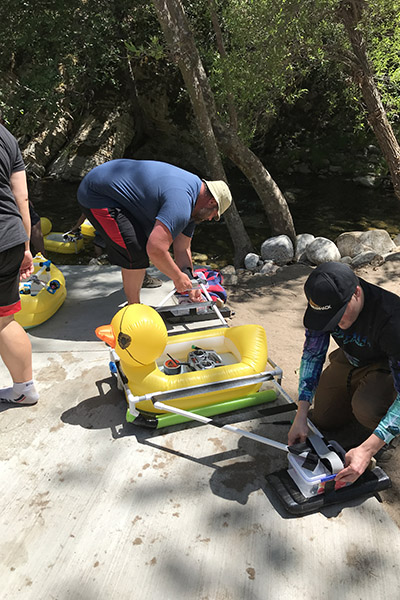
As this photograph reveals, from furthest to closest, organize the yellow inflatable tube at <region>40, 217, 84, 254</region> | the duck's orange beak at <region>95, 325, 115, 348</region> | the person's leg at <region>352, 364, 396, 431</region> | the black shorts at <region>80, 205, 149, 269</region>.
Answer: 1. the yellow inflatable tube at <region>40, 217, 84, 254</region>
2. the black shorts at <region>80, 205, 149, 269</region>
3. the duck's orange beak at <region>95, 325, 115, 348</region>
4. the person's leg at <region>352, 364, 396, 431</region>

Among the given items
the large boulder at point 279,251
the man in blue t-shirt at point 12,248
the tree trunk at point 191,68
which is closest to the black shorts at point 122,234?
the man in blue t-shirt at point 12,248

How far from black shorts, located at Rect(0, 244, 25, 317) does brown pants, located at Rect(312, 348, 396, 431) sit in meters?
1.93

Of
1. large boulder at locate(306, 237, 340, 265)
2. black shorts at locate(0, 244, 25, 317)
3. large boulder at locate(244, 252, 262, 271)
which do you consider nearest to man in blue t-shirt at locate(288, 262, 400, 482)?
black shorts at locate(0, 244, 25, 317)

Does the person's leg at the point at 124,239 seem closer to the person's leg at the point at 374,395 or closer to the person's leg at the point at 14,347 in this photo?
the person's leg at the point at 14,347

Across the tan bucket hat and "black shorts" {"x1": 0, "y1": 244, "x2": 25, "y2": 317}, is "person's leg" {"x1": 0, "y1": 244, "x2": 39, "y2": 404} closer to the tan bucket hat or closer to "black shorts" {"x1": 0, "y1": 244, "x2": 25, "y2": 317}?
"black shorts" {"x1": 0, "y1": 244, "x2": 25, "y2": 317}

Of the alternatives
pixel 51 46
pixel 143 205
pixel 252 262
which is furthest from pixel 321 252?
pixel 51 46

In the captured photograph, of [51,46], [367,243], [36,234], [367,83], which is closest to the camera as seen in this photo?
[36,234]

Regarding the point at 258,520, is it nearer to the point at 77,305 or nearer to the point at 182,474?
the point at 182,474

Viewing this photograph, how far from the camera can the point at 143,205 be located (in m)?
3.52

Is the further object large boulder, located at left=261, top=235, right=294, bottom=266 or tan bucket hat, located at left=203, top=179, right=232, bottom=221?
large boulder, located at left=261, top=235, right=294, bottom=266

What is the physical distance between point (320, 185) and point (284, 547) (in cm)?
1002

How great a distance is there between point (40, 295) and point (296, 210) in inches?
260

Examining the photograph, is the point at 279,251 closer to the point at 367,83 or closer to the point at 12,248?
the point at 367,83

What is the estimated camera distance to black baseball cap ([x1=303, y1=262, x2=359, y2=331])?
6.75 feet
